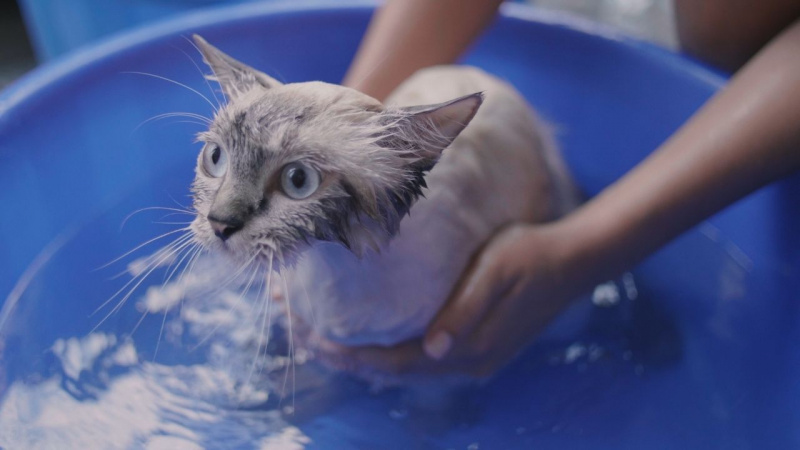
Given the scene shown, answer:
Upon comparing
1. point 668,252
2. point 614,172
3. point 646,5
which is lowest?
point 668,252

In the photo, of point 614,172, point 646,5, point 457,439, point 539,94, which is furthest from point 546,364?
point 646,5

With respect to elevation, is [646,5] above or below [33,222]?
below

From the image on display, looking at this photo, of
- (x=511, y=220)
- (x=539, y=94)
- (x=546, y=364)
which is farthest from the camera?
(x=539, y=94)

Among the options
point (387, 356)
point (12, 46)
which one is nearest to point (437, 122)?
point (387, 356)

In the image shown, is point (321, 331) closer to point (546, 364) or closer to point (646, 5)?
point (546, 364)

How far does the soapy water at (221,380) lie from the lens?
84 cm

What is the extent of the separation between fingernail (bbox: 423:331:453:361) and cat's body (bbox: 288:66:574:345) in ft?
0.07

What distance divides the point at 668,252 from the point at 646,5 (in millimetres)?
1161

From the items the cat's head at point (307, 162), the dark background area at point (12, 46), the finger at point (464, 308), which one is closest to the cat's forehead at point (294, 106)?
the cat's head at point (307, 162)

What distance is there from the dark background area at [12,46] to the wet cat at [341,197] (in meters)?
1.44

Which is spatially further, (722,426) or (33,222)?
(33,222)

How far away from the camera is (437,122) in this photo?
510 millimetres

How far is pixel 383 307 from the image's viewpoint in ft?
2.33

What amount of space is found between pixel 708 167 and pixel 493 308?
28 cm
